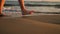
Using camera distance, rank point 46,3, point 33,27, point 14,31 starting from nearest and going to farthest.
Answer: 1. point 14,31
2. point 33,27
3. point 46,3

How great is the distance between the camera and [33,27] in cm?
141

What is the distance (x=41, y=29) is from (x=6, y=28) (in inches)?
13.1

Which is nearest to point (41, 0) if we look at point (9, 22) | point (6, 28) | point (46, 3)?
point (46, 3)

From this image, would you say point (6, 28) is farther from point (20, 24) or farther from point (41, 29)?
point (41, 29)

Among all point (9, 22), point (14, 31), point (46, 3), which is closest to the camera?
point (14, 31)

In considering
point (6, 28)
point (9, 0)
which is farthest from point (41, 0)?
point (6, 28)

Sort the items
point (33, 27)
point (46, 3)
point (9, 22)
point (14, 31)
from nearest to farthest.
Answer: point (14, 31)
point (33, 27)
point (9, 22)
point (46, 3)

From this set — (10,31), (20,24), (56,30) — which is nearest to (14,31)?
(10,31)

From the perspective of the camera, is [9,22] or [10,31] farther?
[9,22]

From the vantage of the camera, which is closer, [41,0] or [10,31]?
[10,31]

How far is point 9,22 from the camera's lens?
1555mm

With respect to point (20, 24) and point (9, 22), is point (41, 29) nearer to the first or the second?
point (20, 24)

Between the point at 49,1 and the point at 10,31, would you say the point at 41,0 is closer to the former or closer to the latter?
the point at 49,1

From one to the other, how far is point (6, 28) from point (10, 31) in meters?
0.09
